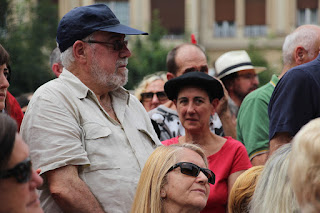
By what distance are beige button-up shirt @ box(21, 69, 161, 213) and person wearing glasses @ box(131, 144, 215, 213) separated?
20cm

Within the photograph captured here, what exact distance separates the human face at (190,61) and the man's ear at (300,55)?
965 mm

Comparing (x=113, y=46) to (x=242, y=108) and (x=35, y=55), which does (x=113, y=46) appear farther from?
(x=35, y=55)

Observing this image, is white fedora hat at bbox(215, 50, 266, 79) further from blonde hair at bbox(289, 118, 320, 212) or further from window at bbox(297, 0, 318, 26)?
window at bbox(297, 0, 318, 26)

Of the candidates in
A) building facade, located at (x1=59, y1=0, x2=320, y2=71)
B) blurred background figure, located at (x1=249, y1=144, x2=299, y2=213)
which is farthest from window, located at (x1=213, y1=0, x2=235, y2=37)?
blurred background figure, located at (x1=249, y1=144, x2=299, y2=213)

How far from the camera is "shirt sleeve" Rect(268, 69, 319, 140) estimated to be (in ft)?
15.2

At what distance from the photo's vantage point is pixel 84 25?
4367mm

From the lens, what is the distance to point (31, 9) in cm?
2106

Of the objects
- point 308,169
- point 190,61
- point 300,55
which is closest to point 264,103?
point 300,55

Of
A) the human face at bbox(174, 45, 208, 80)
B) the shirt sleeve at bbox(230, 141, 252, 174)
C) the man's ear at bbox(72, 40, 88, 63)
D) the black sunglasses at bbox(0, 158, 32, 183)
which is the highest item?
Answer: the man's ear at bbox(72, 40, 88, 63)

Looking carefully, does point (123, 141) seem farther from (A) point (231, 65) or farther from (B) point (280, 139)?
(A) point (231, 65)

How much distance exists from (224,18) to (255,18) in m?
1.70

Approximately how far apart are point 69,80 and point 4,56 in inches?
16.9

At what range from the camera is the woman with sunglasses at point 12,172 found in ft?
8.12

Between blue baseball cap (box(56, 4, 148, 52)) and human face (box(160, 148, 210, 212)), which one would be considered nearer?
human face (box(160, 148, 210, 212))
